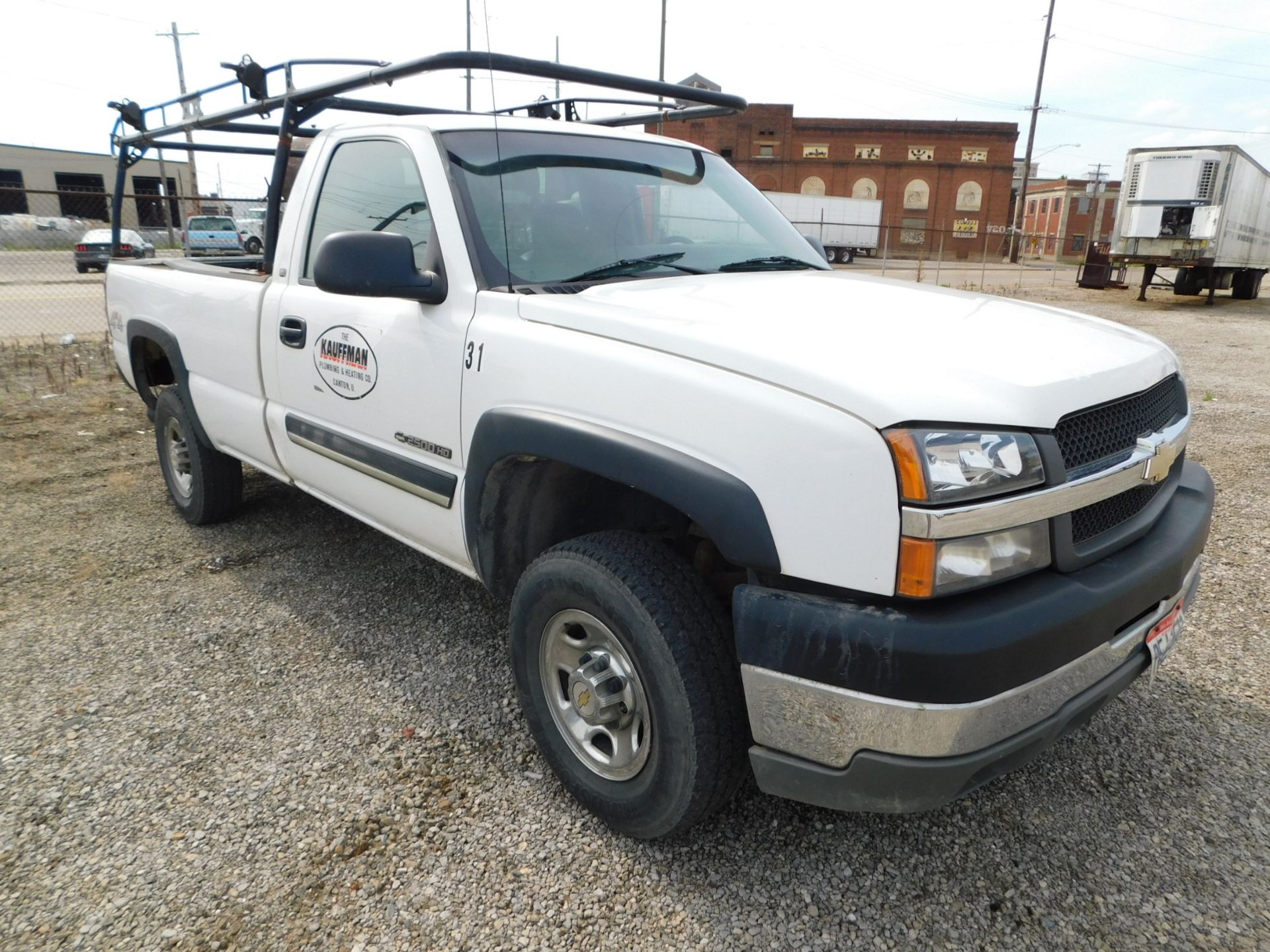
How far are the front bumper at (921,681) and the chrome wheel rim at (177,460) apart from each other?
394 cm

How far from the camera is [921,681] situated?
1704 mm

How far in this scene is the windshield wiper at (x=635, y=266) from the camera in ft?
8.98

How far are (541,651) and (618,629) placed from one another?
1.37 ft

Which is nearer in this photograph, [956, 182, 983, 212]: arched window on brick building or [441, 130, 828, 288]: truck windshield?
[441, 130, 828, 288]: truck windshield

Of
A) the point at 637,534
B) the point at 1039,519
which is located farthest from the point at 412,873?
the point at 1039,519

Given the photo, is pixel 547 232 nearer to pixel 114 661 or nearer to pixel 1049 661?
pixel 1049 661

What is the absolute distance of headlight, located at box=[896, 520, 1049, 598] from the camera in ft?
5.58

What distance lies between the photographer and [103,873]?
2221 millimetres

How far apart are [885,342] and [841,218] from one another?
4277cm

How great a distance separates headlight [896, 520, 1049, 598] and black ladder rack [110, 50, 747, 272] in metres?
1.69

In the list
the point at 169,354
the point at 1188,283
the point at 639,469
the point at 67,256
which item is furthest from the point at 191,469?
the point at 67,256

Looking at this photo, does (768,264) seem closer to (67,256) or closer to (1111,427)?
(1111,427)

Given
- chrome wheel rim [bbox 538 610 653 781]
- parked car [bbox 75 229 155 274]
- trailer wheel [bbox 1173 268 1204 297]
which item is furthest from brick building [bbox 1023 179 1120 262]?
chrome wheel rim [bbox 538 610 653 781]

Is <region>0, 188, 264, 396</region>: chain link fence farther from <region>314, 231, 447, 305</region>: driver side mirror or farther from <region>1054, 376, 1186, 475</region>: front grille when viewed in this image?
<region>1054, 376, 1186, 475</region>: front grille
